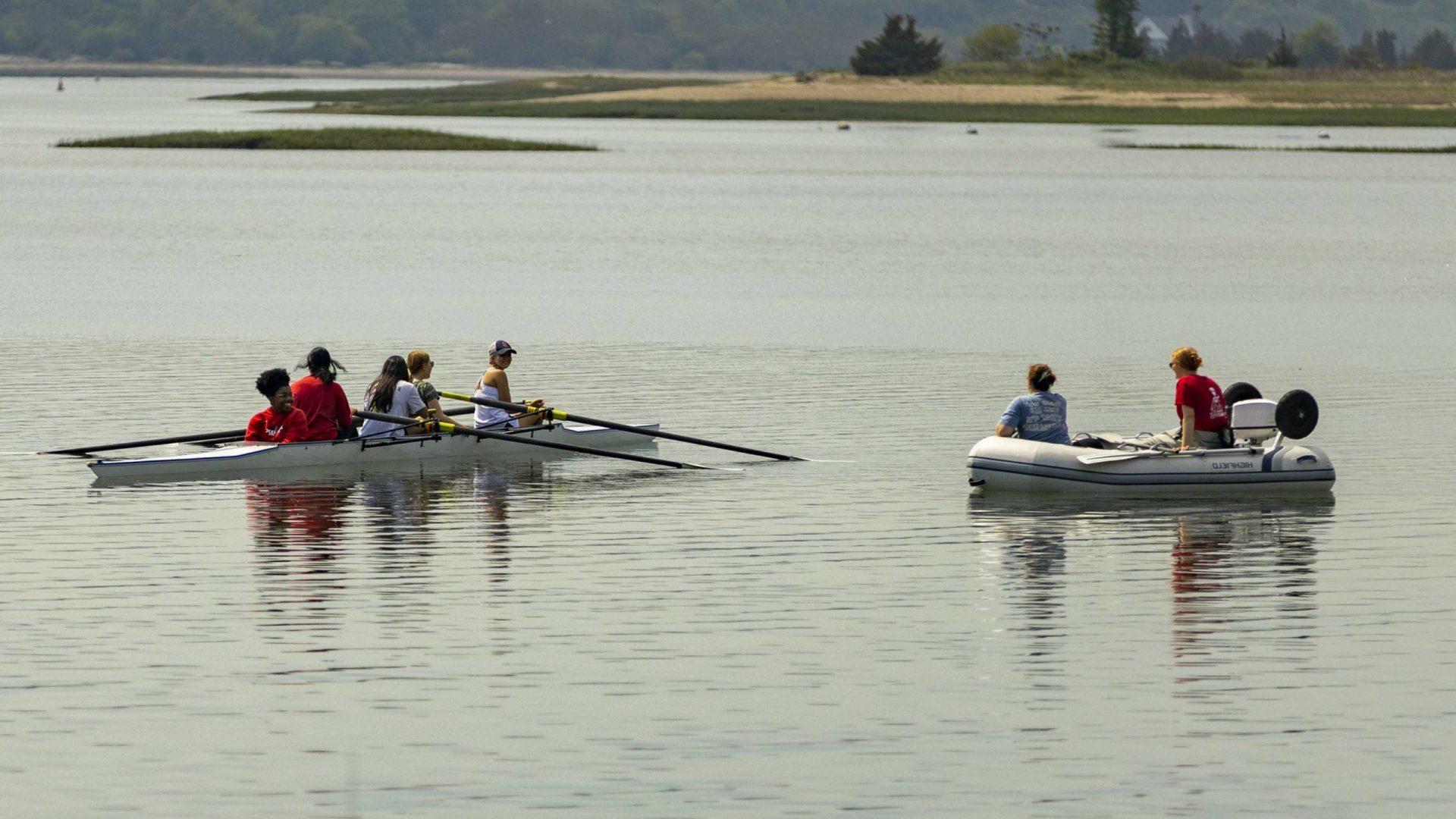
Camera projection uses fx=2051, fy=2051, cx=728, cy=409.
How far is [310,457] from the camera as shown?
937 inches

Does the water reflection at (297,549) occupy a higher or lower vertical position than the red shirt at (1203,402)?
lower

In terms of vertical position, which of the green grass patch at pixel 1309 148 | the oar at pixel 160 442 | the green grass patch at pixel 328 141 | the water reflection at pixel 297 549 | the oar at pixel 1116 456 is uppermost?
the green grass patch at pixel 328 141

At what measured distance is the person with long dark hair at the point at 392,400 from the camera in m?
24.1

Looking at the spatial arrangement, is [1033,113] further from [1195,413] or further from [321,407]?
[321,407]

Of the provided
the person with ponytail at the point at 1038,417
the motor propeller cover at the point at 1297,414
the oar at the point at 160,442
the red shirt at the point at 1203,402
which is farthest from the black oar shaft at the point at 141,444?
the motor propeller cover at the point at 1297,414

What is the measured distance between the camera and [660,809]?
12562 millimetres

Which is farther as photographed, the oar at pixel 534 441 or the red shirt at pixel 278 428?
the oar at pixel 534 441

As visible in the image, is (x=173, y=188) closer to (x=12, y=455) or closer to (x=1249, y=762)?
(x=12, y=455)

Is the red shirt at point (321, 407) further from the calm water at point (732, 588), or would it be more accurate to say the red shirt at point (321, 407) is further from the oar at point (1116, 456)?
the oar at point (1116, 456)

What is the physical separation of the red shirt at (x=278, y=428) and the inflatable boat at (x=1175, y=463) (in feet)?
25.4

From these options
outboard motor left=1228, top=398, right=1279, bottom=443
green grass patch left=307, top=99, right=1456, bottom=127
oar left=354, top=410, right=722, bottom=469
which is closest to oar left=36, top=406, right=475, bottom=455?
oar left=354, top=410, right=722, bottom=469

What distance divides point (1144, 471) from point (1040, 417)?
131 centimetres

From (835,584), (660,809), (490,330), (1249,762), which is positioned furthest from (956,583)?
(490,330)

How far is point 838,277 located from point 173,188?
53973 millimetres
